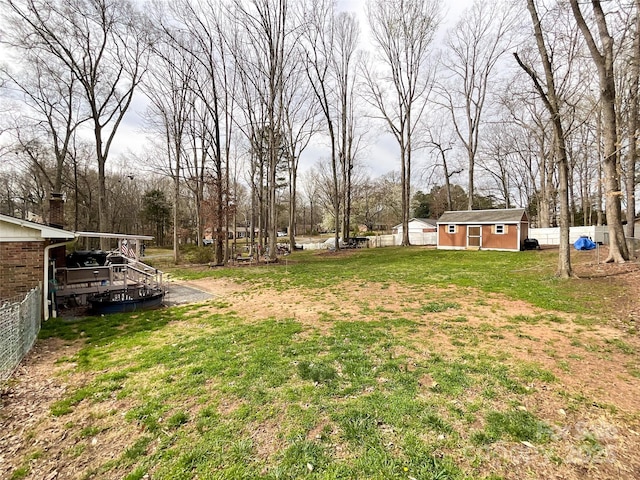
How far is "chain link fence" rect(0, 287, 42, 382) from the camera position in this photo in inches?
163

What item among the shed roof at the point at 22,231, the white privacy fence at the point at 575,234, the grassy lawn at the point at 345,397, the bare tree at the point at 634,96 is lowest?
the grassy lawn at the point at 345,397

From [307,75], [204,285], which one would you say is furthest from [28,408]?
[307,75]

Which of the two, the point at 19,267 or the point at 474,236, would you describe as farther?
the point at 474,236

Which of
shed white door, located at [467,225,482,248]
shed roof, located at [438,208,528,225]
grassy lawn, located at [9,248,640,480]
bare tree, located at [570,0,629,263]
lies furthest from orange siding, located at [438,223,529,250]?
grassy lawn, located at [9,248,640,480]

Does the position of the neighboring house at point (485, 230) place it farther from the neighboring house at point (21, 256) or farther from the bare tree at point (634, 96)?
the neighboring house at point (21, 256)

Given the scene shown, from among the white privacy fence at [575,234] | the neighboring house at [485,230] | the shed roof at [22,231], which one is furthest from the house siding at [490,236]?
the shed roof at [22,231]

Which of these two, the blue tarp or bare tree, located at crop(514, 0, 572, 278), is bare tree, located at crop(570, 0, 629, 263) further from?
the blue tarp

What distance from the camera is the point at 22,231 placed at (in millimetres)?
6469

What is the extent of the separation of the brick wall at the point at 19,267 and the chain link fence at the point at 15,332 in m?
1.27

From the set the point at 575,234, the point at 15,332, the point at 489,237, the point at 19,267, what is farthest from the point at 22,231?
the point at 575,234

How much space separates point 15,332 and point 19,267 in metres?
2.88

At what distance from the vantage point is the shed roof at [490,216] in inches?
793

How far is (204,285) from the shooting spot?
11617 millimetres

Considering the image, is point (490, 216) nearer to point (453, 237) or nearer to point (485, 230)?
point (485, 230)
